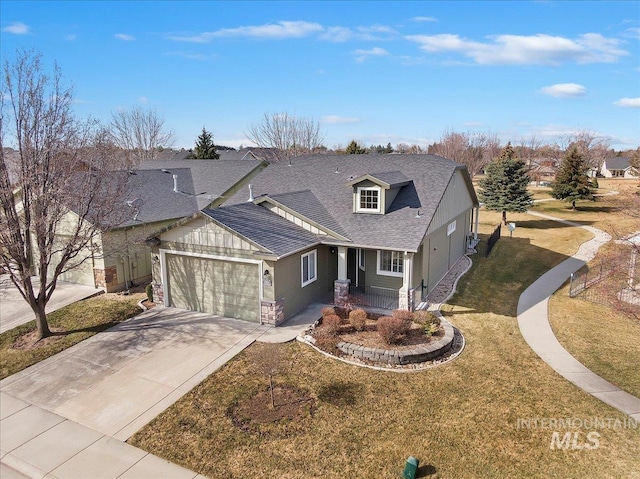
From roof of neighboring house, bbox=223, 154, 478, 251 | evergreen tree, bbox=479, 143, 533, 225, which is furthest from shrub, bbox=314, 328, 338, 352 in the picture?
evergreen tree, bbox=479, 143, 533, 225

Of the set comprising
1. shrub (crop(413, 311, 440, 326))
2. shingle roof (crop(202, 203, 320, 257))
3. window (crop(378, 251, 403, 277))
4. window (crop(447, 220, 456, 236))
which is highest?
shingle roof (crop(202, 203, 320, 257))

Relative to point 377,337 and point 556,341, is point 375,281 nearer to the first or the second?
point 377,337

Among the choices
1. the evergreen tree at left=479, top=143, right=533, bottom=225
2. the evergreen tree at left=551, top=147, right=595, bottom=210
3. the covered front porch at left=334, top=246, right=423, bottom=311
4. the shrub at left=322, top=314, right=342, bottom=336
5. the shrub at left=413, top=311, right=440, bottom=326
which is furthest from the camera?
the evergreen tree at left=551, top=147, right=595, bottom=210

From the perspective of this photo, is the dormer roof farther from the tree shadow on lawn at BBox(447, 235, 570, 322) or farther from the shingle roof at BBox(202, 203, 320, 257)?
the tree shadow on lawn at BBox(447, 235, 570, 322)

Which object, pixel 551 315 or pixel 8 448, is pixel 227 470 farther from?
pixel 551 315

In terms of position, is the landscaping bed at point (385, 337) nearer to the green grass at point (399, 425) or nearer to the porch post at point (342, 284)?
the green grass at point (399, 425)

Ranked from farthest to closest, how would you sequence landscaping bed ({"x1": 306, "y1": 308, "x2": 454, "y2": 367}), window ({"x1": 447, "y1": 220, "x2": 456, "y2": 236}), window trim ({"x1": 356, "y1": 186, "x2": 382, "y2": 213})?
window ({"x1": 447, "y1": 220, "x2": 456, "y2": 236}), window trim ({"x1": 356, "y1": 186, "x2": 382, "y2": 213}), landscaping bed ({"x1": 306, "y1": 308, "x2": 454, "y2": 367})

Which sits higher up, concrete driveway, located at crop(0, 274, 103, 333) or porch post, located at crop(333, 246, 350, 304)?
porch post, located at crop(333, 246, 350, 304)

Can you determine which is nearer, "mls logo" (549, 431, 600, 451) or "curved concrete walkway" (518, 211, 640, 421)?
"mls logo" (549, 431, 600, 451)
